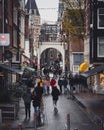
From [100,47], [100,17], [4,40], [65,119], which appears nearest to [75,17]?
[100,17]

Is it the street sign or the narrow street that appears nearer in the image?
the narrow street

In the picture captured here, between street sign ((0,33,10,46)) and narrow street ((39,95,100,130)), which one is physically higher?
street sign ((0,33,10,46))

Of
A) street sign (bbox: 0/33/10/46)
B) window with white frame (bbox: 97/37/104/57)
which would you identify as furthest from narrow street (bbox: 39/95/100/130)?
window with white frame (bbox: 97/37/104/57)

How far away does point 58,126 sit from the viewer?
2819 centimetres

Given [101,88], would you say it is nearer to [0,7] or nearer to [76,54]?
[0,7]

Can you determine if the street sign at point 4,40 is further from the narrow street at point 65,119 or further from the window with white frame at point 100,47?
the window with white frame at point 100,47

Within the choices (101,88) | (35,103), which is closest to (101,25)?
(101,88)

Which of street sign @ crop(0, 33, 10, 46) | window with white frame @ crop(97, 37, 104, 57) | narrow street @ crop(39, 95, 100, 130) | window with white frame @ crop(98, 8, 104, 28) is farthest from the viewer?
window with white frame @ crop(97, 37, 104, 57)

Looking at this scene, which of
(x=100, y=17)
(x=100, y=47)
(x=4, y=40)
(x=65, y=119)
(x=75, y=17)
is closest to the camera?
(x=65, y=119)

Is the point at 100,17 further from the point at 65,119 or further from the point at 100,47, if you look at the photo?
the point at 65,119

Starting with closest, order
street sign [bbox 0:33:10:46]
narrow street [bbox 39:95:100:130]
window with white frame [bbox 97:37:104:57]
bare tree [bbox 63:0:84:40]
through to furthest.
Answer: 1. narrow street [bbox 39:95:100:130]
2. street sign [bbox 0:33:10:46]
3. window with white frame [bbox 97:37:104:57]
4. bare tree [bbox 63:0:84:40]

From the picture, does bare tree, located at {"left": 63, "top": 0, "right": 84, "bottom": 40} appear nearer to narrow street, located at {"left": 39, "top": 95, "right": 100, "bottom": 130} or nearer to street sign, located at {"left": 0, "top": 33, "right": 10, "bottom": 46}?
street sign, located at {"left": 0, "top": 33, "right": 10, "bottom": 46}

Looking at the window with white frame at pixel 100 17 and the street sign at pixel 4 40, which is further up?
the window with white frame at pixel 100 17

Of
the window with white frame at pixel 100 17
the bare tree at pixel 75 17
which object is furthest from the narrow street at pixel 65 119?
the bare tree at pixel 75 17
